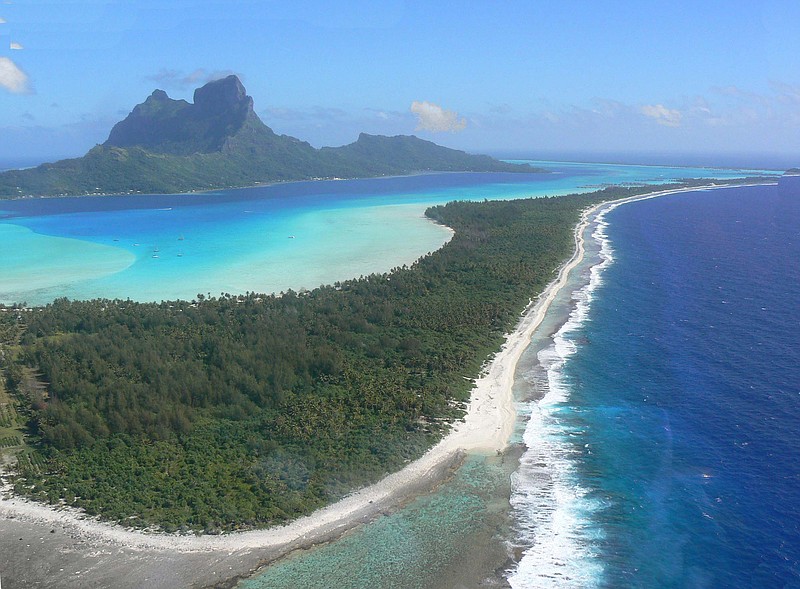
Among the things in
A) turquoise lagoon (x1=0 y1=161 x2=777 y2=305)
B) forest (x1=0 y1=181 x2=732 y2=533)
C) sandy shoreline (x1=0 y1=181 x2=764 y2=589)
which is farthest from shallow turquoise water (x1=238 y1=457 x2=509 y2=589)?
turquoise lagoon (x1=0 y1=161 x2=777 y2=305)

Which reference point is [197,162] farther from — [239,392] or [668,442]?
[668,442]

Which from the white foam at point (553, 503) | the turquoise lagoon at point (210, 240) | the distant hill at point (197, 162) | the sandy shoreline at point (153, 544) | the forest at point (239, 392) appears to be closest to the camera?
the sandy shoreline at point (153, 544)

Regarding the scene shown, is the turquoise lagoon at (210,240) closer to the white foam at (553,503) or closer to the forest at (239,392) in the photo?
the forest at (239,392)

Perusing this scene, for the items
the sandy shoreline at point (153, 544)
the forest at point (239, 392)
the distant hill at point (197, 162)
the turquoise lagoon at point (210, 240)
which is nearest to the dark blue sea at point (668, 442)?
the sandy shoreline at point (153, 544)

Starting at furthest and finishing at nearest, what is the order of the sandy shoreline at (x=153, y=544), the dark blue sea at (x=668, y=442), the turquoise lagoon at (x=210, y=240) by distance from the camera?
1. the turquoise lagoon at (x=210, y=240)
2. the dark blue sea at (x=668, y=442)
3. the sandy shoreline at (x=153, y=544)

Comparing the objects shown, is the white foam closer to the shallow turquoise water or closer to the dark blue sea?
the dark blue sea

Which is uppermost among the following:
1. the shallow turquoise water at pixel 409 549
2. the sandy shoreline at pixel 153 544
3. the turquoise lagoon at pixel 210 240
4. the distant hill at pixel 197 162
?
the distant hill at pixel 197 162
